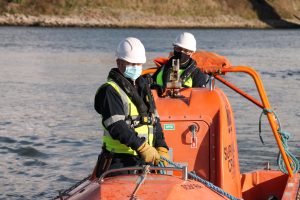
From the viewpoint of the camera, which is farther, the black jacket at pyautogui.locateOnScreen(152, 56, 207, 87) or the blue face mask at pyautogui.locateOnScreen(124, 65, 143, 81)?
the black jacket at pyautogui.locateOnScreen(152, 56, 207, 87)

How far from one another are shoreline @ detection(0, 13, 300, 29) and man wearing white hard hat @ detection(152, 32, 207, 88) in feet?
245

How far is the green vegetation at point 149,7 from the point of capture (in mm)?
84688

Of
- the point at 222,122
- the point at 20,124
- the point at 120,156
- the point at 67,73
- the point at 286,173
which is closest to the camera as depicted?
the point at 120,156

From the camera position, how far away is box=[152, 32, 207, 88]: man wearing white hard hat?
343 inches

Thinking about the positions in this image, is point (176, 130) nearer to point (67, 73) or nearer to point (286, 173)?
point (286, 173)

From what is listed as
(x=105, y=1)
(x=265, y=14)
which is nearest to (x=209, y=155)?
(x=105, y=1)

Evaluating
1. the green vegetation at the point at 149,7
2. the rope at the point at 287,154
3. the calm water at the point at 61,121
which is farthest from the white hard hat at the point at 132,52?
the green vegetation at the point at 149,7

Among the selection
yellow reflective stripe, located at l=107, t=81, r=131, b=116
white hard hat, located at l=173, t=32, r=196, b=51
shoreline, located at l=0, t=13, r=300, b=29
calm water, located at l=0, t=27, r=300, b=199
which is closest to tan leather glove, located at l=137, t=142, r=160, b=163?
yellow reflective stripe, located at l=107, t=81, r=131, b=116

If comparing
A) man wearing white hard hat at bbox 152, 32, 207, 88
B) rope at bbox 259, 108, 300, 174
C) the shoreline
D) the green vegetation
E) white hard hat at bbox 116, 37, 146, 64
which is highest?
white hard hat at bbox 116, 37, 146, 64

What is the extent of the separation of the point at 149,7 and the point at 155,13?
0.97 metres

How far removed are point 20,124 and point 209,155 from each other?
9988mm

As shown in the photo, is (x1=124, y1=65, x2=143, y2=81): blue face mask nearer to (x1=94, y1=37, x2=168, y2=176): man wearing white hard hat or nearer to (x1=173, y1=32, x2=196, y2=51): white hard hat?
(x1=94, y1=37, x2=168, y2=176): man wearing white hard hat

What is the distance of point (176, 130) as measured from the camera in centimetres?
777

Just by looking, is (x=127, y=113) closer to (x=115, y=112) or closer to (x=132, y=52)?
(x=115, y=112)
